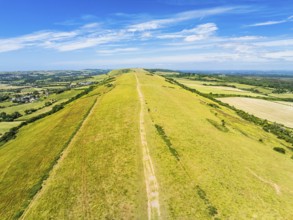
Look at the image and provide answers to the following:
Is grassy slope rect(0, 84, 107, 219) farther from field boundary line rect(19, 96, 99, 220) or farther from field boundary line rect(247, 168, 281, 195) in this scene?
field boundary line rect(247, 168, 281, 195)

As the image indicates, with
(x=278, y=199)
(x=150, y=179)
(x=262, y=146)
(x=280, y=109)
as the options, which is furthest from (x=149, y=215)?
(x=280, y=109)

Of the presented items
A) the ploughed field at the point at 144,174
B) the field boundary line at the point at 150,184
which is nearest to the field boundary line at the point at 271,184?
the ploughed field at the point at 144,174

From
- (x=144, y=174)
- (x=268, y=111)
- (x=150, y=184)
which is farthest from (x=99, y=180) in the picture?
(x=268, y=111)

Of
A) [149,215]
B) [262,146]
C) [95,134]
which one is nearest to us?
[149,215]

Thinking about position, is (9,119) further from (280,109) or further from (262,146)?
(280,109)

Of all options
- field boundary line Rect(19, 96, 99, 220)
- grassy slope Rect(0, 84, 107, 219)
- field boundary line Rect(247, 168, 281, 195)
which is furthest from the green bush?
grassy slope Rect(0, 84, 107, 219)

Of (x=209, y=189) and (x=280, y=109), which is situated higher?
(x=209, y=189)
